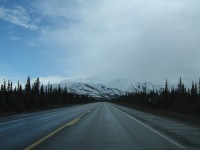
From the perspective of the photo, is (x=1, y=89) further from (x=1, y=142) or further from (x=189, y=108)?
(x=1, y=142)

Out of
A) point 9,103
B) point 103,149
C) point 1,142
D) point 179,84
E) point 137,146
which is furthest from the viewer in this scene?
point 179,84

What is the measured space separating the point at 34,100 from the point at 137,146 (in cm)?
7841

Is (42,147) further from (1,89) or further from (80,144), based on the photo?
(1,89)

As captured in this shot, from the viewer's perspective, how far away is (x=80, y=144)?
14688 mm

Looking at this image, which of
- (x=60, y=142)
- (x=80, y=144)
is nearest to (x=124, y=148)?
(x=80, y=144)

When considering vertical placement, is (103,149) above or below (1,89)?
below

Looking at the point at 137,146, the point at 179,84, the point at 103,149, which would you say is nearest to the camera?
the point at 103,149

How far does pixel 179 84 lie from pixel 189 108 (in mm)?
55574

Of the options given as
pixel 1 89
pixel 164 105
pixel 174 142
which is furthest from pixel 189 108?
pixel 174 142

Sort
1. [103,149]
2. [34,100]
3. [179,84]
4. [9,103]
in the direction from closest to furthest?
[103,149] < [9,103] < [34,100] < [179,84]

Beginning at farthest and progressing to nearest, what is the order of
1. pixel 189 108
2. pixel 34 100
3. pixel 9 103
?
pixel 34 100 < pixel 9 103 < pixel 189 108

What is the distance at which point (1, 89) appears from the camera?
243ft

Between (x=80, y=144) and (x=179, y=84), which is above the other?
(x=179, y=84)

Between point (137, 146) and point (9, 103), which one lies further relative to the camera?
point (9, 103)
